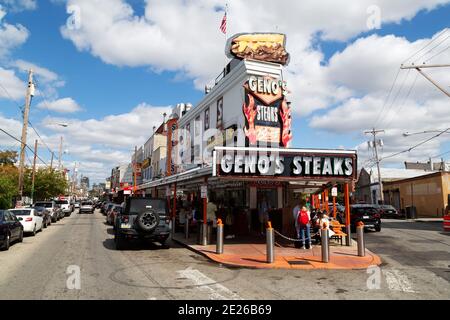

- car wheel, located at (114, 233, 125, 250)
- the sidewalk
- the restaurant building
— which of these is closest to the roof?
the restaurant building

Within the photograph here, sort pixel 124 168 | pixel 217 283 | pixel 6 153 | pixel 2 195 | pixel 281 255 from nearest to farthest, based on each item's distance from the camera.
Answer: pixel 217 283, pixel 281 255, pixel 2 195, pixel 6 153, pixel 124 168

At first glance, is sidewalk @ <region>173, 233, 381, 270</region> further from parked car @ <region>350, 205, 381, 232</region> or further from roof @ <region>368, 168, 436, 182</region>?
roof @ <region>368, 168, 436, 182</region>

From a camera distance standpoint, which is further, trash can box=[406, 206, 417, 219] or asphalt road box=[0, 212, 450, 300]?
trash can box=[406, 206, 417, 219]

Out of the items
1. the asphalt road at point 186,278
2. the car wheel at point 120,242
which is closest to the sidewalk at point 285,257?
the asphalt road at point 186,278

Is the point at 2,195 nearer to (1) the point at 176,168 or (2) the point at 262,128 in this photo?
(1) the point at 176,168

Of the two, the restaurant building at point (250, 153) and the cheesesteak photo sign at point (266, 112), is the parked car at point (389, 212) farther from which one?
the cheesesteak photo sign at point (266, 112)

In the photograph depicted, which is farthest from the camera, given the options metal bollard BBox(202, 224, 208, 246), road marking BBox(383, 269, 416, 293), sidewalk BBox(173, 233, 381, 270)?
metal bollard BBox(202, 224, 208, 246)

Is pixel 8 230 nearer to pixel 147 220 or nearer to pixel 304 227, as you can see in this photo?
pixel 147 220

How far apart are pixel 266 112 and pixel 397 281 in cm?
1713

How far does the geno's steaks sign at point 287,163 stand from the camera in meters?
13.5

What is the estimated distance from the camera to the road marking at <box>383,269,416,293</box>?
826cm

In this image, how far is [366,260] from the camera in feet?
38.9
